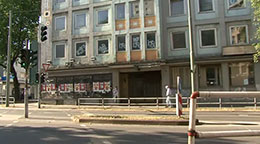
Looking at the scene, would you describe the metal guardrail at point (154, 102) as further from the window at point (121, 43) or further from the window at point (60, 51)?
the window at point (60, 51)

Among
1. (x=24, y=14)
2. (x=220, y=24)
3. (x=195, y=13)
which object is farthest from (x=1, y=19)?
(x=220, y=24)

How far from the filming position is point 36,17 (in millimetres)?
33625

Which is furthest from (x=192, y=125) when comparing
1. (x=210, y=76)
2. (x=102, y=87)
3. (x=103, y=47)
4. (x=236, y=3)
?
(x=103, y=47)

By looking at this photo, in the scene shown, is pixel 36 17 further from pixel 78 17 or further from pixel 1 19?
pixel 78 17

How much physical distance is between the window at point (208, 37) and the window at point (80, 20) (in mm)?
12025

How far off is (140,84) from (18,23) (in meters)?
18.1

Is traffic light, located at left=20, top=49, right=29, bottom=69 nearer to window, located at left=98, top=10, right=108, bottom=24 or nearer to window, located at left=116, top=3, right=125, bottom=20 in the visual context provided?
window, located at left=116, top=3, right=125, bottom=20

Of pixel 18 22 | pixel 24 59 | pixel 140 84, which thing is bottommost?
pixel 140 84

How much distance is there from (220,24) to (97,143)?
18305 mm

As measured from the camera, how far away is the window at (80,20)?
26.4 m

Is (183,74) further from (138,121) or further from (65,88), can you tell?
(138,121)

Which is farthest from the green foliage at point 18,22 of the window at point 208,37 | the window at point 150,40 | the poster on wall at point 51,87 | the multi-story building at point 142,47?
the window at point 208,37

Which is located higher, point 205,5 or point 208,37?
point 205,5

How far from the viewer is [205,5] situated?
2259 centimetres
